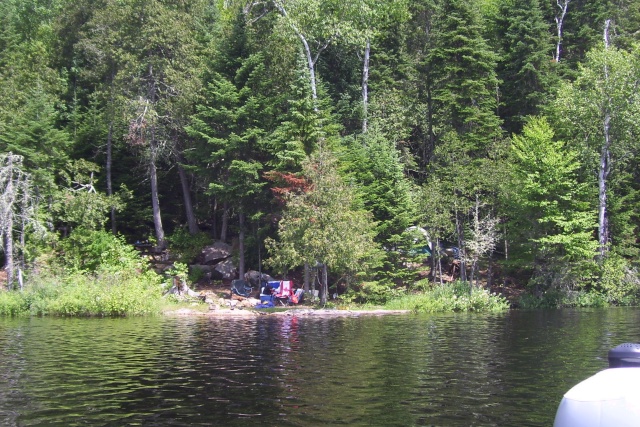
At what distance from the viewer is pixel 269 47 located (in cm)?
4028

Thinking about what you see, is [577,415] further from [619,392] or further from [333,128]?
[333,128]

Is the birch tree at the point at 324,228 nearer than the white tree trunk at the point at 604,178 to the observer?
Yes

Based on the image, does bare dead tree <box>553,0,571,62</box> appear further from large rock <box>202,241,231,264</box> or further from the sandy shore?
large rock <box>202,241,231,264</box>

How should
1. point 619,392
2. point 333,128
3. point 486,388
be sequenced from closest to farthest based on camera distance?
point 619,392 < point 486,388 < point 333,128

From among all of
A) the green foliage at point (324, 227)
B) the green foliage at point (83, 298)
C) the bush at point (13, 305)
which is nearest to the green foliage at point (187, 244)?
the green foliage at point (324, 227)

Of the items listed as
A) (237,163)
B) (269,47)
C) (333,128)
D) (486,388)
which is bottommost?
(486,388)

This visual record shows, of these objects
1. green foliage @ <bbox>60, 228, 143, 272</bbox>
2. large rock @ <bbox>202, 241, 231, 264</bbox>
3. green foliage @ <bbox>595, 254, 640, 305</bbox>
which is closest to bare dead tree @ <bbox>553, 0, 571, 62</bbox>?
green foliage @ <bbox>595, 254, 640, 305</bbox>

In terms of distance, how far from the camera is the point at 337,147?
36062 mm

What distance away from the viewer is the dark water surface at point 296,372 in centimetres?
1027

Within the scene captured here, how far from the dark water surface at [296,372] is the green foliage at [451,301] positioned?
24.9 ft

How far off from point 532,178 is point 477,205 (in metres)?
3.66

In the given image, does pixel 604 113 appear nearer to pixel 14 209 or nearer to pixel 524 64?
pixel 524 64

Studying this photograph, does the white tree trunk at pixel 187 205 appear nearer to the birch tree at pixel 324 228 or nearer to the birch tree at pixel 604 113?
the birch tree at pixel 324 228

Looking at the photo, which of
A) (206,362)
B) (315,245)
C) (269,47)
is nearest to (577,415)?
(206,362)
